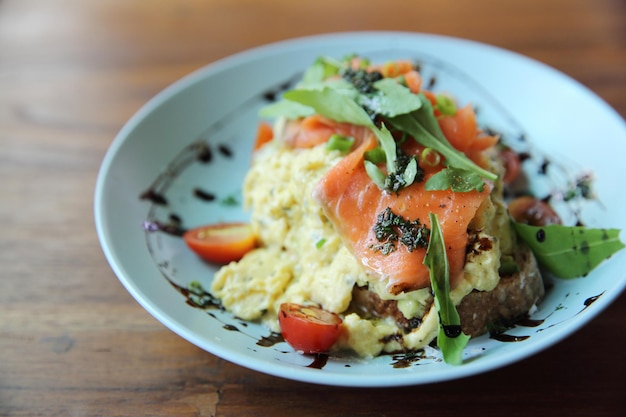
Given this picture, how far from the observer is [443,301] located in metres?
1.94

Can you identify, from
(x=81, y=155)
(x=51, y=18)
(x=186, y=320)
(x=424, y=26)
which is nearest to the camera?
(x=186, y=320)

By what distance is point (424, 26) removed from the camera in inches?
166

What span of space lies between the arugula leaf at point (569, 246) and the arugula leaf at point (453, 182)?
0.34 meters

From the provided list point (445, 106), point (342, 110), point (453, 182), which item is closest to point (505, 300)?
point (453, 182)

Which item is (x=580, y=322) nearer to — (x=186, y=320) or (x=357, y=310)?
(x=357, y=310)

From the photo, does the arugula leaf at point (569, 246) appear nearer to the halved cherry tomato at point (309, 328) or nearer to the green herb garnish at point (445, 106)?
the green herb garnish at point (445, 106)

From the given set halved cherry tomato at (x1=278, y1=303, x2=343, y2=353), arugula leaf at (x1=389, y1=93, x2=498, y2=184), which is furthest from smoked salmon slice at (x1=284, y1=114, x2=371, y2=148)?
halved cherry tomato at (x1=278, y1=303, x2=343, y2=353)

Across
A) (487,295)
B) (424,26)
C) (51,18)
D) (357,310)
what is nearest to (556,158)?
(487,295)

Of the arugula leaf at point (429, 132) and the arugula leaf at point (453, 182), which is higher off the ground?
the arugula leaf at point (429, 132)

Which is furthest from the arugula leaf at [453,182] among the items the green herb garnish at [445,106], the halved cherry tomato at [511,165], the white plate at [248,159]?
the halved cherry tomato at [511,165]

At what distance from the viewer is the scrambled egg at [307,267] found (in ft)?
6.78

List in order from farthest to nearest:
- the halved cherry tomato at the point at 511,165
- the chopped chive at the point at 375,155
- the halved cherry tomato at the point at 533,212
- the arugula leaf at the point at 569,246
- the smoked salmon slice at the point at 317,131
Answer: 1. the halved cherry tomato at the point at 511,165
2. the halved cherry tomato at the point at 533,212
3. the smoked salmon slice at the point at 317,131
4. the chopped chive at the point at 375,155
5. the arugula leaf at the point at 569,246

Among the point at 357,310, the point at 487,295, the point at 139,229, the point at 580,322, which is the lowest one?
the point at 139,229

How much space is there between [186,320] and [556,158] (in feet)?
6.41
